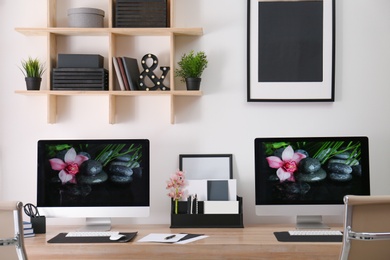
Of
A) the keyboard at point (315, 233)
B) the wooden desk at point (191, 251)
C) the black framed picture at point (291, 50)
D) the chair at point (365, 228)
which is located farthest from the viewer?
the black framed picture at point (291, 50)

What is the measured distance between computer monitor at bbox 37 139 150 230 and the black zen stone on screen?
2.58 ft

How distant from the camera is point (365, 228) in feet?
7.52

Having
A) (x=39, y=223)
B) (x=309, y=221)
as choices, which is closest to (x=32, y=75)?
(x=39, y=223)

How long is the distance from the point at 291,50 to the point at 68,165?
1.27m

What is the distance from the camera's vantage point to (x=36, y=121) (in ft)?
10.9

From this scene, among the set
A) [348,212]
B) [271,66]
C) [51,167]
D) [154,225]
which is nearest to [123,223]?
[154,225]

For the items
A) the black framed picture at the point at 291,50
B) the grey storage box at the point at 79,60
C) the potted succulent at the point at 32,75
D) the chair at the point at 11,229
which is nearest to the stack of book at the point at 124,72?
the grey storage box at the point at 79,60

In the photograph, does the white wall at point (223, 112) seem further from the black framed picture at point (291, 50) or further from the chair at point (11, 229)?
the chair at point (11, 229)

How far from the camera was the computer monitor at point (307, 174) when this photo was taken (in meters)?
3.04

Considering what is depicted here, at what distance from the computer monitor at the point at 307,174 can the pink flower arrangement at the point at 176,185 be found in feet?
1.21

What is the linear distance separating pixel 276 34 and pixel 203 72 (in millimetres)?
424

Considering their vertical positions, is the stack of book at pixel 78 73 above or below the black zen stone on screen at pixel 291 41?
below

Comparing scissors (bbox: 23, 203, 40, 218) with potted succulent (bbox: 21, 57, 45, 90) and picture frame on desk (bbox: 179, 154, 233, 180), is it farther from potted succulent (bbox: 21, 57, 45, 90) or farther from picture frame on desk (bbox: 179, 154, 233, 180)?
picture frame on desk (bbox: 179, 154, 233, 180)

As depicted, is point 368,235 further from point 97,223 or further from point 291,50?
point 97,223
